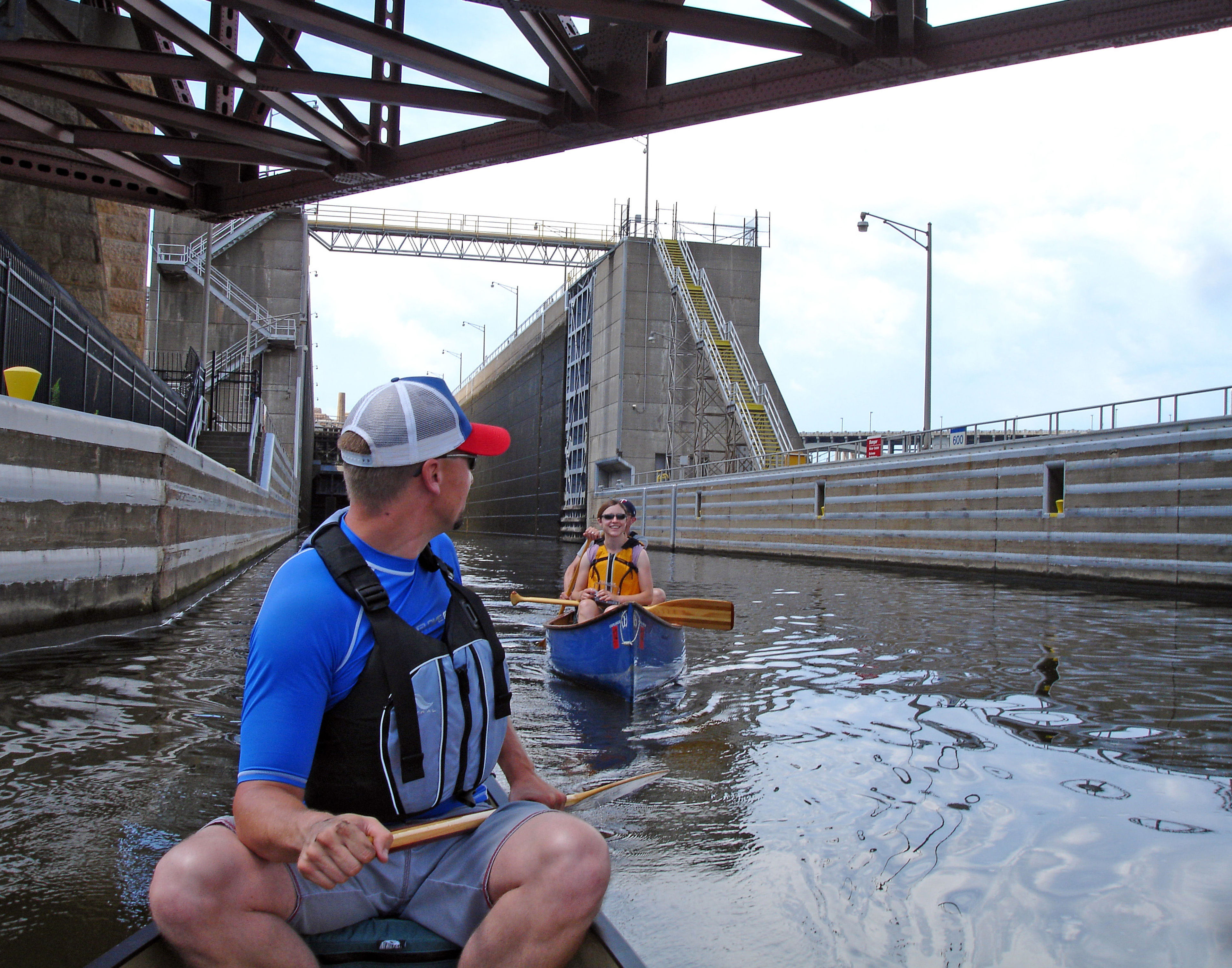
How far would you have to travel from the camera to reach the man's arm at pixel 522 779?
2.76 m

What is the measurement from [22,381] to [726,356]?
3625 centimetres

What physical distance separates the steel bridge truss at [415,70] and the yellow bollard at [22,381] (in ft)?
11.1

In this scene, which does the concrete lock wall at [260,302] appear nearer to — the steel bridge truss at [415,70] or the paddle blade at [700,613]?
the steel bridge truss at [415,70]

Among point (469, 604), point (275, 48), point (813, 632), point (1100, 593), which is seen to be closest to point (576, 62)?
point (275, 48)

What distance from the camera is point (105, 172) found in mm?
12406

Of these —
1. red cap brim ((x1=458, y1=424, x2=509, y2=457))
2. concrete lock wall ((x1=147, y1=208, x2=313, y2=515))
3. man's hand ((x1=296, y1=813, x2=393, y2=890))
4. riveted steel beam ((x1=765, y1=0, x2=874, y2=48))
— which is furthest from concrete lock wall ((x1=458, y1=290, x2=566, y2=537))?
man's hand ((x1=296, y1=813, x2=393, y2=890))

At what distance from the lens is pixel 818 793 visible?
4691mm

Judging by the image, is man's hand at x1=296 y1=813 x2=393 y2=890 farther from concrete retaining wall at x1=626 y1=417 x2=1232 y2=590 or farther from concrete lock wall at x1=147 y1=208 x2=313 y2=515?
concrete lock wall at x1=147 y1=208 x2=313 y2=515

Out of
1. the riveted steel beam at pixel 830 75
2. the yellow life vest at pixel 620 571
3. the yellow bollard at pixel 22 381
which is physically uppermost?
the riveted steel beam at pixel 830 75

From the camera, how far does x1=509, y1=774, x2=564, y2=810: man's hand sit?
275 cm

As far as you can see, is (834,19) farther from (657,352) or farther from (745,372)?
(657,352)

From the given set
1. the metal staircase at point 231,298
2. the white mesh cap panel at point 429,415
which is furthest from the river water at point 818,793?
the metal staircase at point 231,298

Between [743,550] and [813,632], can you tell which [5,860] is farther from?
[743,550]

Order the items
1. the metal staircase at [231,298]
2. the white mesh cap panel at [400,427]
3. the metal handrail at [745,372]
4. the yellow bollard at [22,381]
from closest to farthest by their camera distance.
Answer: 1. the white mesh cap panel at [400,427]
2. the yellow bollard at [22,381]
3. the metal handrail at [745,372]
4. the metal staircase at [231,298]
